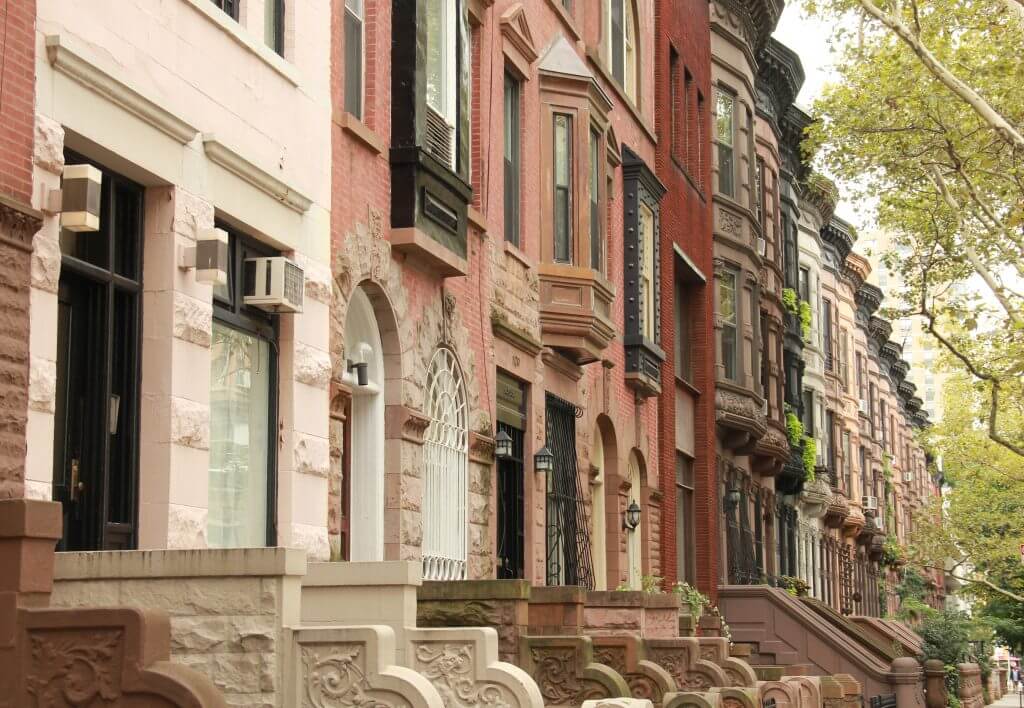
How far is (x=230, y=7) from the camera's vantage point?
13516mm

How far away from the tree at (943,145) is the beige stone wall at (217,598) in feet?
60.6

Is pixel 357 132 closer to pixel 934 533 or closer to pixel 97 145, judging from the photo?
pixel 97 145

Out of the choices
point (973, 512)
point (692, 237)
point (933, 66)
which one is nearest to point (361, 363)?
point (933, 66)

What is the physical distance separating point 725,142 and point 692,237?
14.8ft

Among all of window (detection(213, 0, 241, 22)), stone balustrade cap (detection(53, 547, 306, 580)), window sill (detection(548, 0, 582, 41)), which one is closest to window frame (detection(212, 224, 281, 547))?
Result: window (detection(213, 0, 241, 22))

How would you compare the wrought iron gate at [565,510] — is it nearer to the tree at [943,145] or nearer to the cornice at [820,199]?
Answer: the tree at [943,145]

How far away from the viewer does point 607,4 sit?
2641 cm

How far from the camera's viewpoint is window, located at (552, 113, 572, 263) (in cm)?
2216

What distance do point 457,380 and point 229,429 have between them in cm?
539

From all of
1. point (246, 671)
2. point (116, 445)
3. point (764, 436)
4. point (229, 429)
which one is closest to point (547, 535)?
point (229, 429)

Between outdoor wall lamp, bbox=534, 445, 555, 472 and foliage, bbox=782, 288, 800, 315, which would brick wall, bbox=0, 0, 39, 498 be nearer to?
outdoor wall lamp, bbox=534, 445, 555, 472

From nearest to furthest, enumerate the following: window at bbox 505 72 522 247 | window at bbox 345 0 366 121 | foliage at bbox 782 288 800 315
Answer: window at bbox 345 0 366 121
window at bbox 505 72 522 247
foliage at bbox 782 288 800 315

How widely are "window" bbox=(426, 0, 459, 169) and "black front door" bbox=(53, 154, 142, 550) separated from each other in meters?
6.23

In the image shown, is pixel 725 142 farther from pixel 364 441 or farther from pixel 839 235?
pixel 839 235
